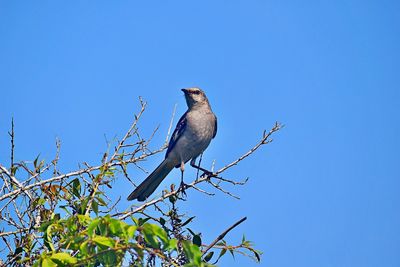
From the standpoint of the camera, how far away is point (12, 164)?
4234 millimetres

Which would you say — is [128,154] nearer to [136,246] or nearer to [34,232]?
[34,232]

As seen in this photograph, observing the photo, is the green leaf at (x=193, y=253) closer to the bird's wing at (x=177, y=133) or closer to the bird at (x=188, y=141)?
the bird at (x=188, y=141)

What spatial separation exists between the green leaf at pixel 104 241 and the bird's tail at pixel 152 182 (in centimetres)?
422

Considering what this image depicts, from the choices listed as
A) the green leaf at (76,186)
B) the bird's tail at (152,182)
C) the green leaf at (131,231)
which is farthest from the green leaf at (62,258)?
the bird's tail at (152,182)

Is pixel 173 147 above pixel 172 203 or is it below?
above

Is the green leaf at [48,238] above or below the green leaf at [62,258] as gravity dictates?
above

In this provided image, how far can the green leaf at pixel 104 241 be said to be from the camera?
8.70 feet

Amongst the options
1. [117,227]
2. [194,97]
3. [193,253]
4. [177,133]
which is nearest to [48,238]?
[117,227]

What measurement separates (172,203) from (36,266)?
2084mm

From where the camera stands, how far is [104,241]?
2.66 m

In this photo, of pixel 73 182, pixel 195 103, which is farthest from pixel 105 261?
pixel 195 103

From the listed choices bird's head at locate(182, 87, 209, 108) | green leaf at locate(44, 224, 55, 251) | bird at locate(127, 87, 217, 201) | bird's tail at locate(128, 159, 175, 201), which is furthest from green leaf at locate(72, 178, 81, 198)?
bird's head at locate(182, 87, 209, 108)

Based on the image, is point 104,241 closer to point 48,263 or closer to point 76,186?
point 48,263

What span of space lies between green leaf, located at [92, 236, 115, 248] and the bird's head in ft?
19.0
